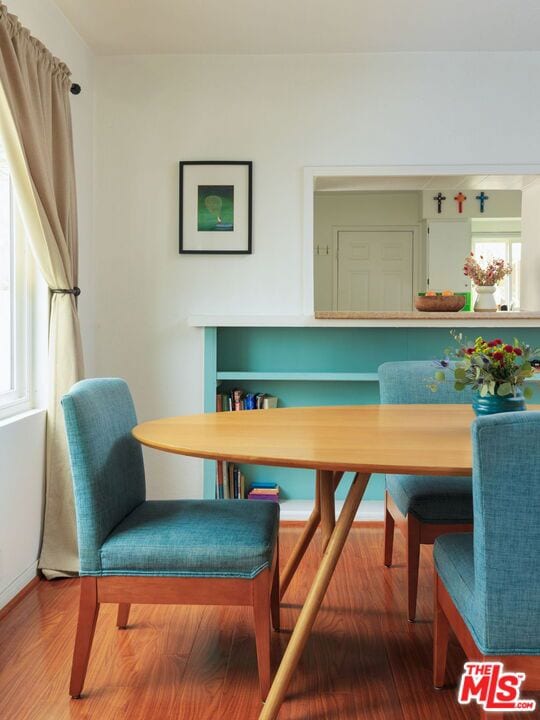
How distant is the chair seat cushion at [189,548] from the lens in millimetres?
1721

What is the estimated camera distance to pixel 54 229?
271 cm

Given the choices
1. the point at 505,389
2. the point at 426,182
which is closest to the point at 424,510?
the point at 505,389

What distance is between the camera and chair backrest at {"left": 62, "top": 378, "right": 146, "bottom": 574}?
1771 millimetres

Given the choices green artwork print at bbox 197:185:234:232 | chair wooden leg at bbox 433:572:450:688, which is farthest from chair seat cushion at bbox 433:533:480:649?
green artwork print at bbox 197:185:234:232

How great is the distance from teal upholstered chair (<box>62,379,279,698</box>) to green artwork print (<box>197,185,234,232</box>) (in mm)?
1833

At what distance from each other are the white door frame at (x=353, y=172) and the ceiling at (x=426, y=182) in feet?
0.11

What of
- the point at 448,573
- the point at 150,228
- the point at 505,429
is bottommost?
the point at 448,573

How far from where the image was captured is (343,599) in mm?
2496

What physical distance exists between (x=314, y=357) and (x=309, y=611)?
1.98 metres

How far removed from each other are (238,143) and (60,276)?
1304mm

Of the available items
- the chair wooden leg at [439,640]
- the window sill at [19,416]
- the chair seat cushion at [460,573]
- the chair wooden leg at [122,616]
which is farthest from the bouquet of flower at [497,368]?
the window sill at [19,416]

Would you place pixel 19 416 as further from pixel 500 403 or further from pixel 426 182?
pixel 426 182

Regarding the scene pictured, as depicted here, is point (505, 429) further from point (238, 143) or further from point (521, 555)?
point (238, 143)

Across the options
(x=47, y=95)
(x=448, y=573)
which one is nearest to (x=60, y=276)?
(x=47, y=95)
